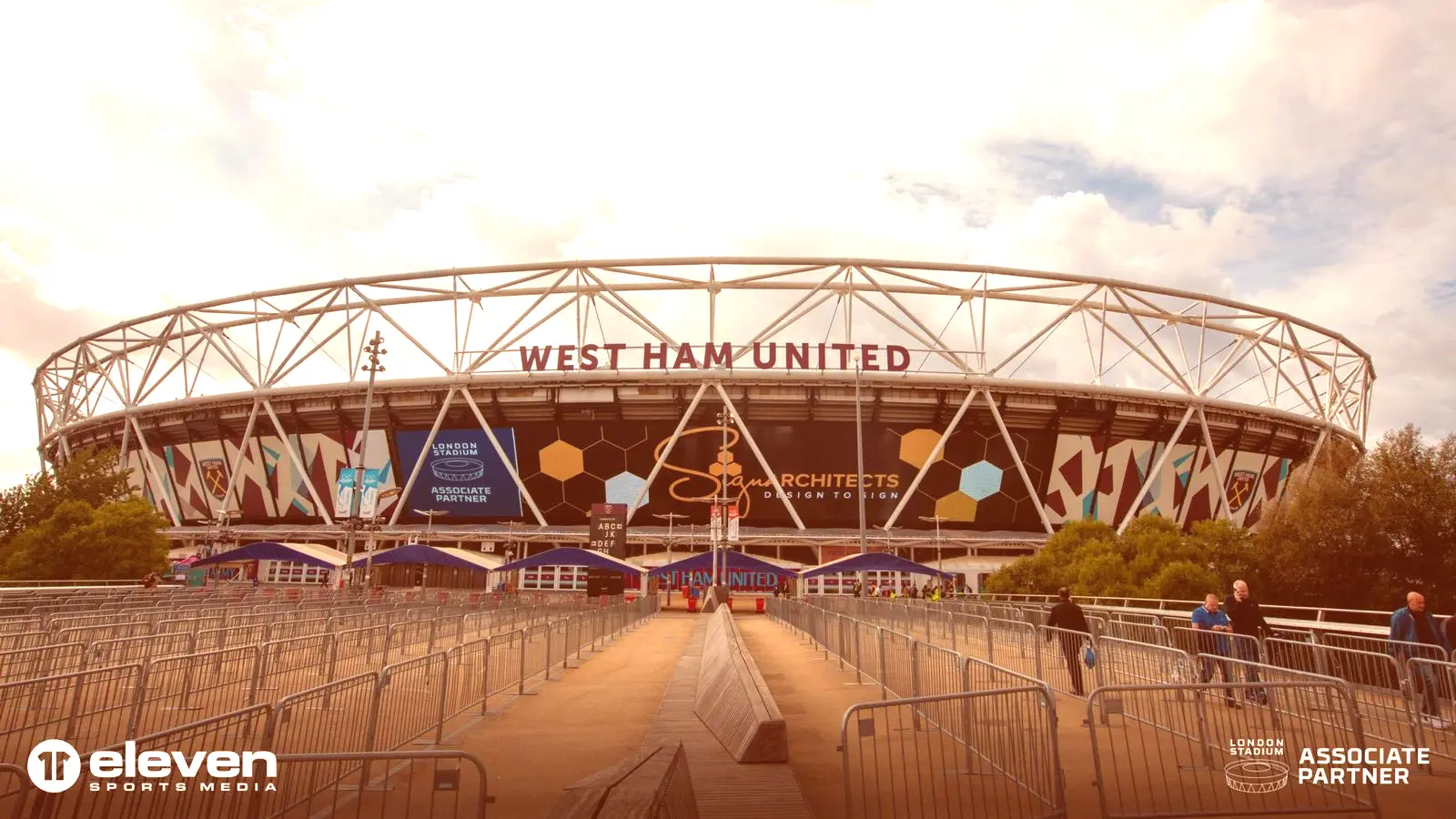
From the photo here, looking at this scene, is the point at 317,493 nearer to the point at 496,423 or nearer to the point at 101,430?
the point at 496,423

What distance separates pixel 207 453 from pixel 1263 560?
208 ft

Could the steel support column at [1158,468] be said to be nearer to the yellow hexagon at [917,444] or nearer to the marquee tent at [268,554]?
the yellow hexagon at [917,444]

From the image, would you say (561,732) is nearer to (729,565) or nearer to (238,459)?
(729,565)

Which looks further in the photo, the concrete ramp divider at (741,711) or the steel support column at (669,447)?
the steel support column at (669,447)

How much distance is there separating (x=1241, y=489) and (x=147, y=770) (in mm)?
64065

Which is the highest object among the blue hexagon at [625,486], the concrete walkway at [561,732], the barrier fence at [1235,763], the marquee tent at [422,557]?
the blue hexagon at [625,486]

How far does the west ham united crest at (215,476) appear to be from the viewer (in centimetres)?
5941

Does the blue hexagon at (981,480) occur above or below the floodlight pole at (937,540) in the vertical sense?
above

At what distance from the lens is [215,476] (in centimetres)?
5962

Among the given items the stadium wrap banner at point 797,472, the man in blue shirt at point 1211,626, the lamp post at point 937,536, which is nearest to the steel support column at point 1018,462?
the stadium wrap banner at point 797,472

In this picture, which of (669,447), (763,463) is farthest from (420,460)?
(763,463)

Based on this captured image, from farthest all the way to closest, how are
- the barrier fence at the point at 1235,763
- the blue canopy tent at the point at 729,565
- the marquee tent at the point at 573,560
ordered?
the blue canopy tent at the point at 729,565 → the marquee tent at the point at 573,560 → the barrier fence at the point at 1235,763

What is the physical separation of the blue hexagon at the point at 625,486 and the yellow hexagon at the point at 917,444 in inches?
646

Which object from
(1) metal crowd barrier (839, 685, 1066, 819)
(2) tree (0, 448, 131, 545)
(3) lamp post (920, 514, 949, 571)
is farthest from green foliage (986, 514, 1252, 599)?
(2) tree (0, 448, 131, 545)
